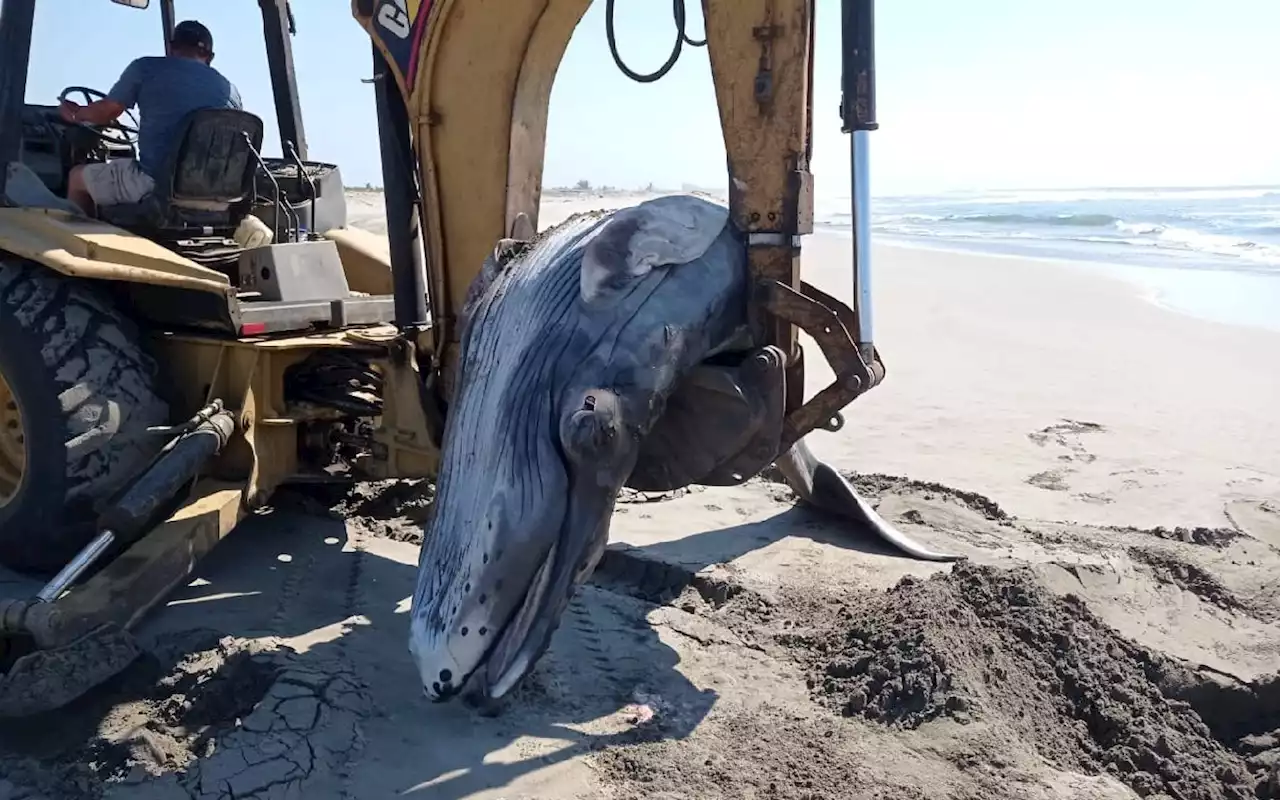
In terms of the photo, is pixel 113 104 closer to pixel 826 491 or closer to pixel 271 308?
pixel 271 308

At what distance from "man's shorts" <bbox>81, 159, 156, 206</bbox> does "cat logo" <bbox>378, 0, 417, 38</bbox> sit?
1.19 m

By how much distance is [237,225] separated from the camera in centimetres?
466

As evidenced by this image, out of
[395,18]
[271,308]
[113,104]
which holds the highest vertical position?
[395,18]

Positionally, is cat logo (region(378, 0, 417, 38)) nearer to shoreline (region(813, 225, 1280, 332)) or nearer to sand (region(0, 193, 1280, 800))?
sand (region(0, 193, 1280, 800))

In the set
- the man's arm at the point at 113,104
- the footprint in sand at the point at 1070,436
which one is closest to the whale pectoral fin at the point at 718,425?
the man's arm at the point at 113,104

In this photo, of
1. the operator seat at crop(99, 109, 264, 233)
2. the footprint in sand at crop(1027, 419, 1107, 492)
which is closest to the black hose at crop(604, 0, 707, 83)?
the operator seat at crop(99, 109, 264, 233)

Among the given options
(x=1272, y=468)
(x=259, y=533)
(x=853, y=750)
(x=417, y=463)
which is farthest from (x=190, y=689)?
(x=1272, y=468)

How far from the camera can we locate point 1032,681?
10.5 ft

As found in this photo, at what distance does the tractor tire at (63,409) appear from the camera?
12.1 ft

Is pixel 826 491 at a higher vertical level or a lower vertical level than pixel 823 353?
lower

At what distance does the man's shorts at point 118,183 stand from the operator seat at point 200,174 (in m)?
0.03

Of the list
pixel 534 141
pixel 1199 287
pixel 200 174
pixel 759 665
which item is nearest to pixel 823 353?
pixel 759 665

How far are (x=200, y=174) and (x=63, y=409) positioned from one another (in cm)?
105

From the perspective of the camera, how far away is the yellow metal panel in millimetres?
3695
